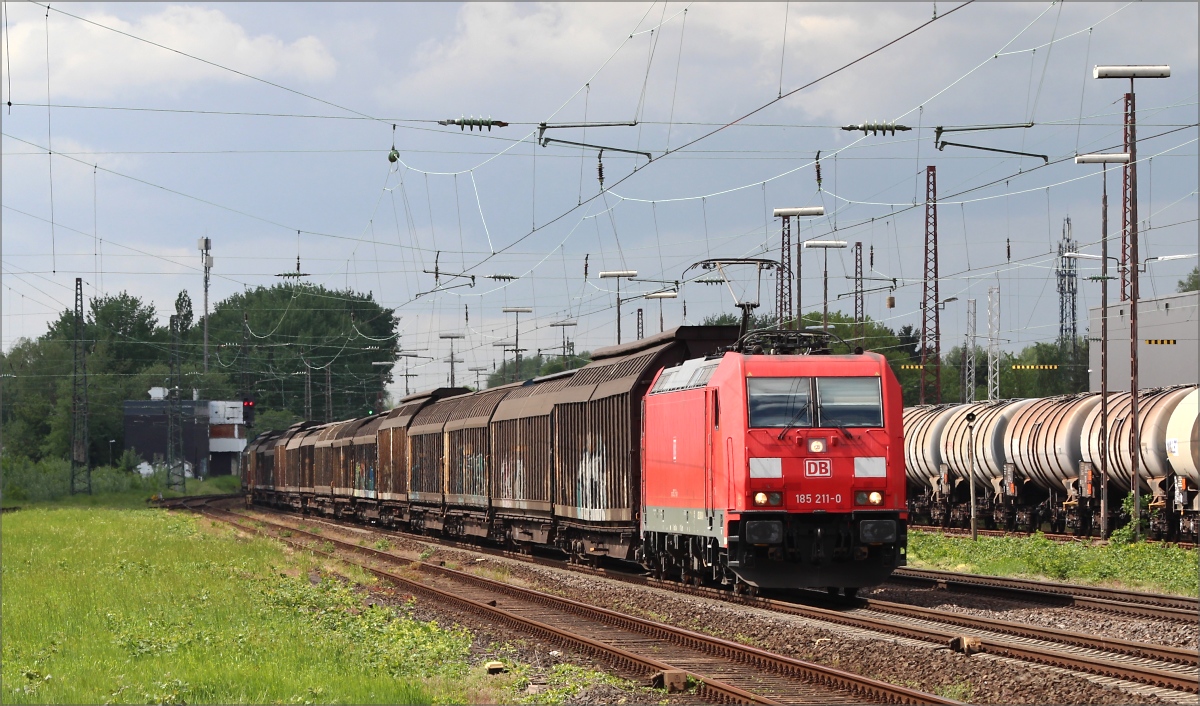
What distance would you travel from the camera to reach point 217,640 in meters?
15.5

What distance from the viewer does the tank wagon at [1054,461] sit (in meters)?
30.2

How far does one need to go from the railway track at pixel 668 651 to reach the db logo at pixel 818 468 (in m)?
3.34

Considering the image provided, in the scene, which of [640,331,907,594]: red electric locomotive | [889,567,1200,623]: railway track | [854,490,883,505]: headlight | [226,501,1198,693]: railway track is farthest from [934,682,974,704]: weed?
[854,490,883,505]: headlight

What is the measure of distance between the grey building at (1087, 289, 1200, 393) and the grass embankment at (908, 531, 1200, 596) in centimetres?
3082

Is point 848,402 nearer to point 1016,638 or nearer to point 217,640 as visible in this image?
point 1016,638

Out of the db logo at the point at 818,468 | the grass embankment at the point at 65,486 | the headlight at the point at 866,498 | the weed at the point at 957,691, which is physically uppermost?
the db logo at the point at 818,468

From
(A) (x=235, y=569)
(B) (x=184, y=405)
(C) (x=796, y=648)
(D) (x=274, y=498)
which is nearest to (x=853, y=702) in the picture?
(C) (x=796, y=648)

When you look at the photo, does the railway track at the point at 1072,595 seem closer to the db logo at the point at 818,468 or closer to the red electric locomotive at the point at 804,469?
the red electric locomotive at the point at 804,469

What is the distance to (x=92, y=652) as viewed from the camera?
587 inches

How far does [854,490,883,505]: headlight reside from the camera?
18380 mm

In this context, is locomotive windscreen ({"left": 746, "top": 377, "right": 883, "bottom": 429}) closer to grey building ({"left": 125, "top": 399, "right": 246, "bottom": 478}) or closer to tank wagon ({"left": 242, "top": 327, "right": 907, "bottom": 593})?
tank wagon ({"left": 242, "top": 327, "right": 907, "bottom": 593})

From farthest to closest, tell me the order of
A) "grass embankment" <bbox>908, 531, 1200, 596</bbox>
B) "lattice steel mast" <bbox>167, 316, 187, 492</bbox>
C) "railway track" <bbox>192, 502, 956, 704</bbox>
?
"lattice steel mast" <bbox>167, 316, 187, 492</bbox> < "grass embankment" <bbox>908, 531, 1200, 596</bbox> < "railway track" <bbox>192, 502, 956, 704</bbox>

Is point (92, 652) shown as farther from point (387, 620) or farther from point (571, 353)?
point (571, 353)

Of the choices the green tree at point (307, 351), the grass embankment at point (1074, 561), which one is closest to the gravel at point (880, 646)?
the grass embankment at point (1074, 561)
